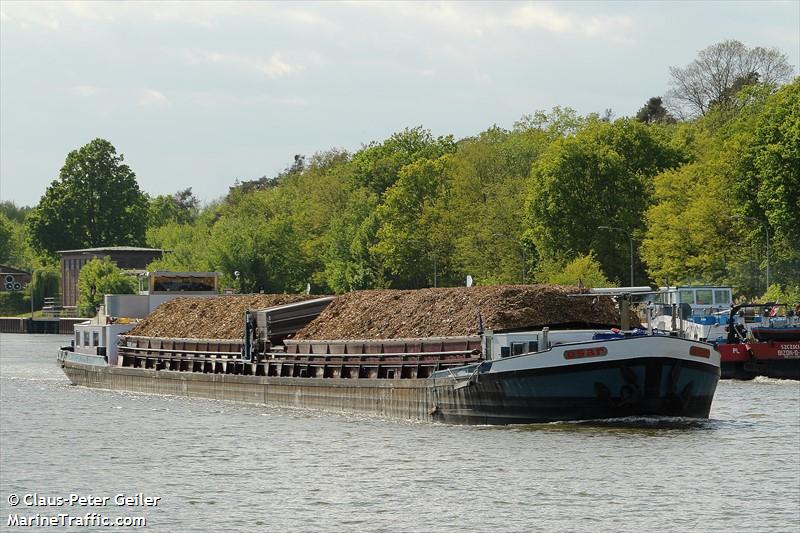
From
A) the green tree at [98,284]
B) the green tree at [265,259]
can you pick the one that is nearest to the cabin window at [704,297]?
the green tree at [265,259]

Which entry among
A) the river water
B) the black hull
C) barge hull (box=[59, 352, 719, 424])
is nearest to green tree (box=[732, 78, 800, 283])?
the river water

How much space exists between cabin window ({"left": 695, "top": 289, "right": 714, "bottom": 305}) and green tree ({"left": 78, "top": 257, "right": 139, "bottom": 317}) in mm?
111391

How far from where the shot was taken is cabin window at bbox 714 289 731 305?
266 feet

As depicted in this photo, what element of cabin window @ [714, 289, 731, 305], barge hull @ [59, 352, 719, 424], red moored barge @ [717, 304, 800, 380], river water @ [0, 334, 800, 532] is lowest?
river water @ [0, 334, 800, 532]

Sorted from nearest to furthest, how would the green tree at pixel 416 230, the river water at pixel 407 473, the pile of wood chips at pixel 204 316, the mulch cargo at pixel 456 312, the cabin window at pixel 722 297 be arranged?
the river water at pixel 407 473 < the mulch cargo at pixel 456 312 < the pile of wood chips at pixel 204 316 < the cabin window at pixel 722 297 < the green tree at pixel 416 230

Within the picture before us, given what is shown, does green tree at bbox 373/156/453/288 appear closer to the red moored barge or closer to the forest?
the forest

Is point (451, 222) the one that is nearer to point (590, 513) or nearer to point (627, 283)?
point (627, 283)

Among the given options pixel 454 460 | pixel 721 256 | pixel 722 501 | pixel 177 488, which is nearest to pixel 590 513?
pixel 722 501

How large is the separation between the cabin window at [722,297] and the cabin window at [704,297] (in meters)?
0.30

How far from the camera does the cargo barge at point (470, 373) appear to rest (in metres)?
45.8

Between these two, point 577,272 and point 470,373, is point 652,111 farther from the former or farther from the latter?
point 470,373

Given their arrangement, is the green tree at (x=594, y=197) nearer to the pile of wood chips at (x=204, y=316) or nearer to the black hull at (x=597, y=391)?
the pile of wood chips at (x=204, y=316)

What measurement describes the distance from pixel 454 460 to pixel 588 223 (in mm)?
81380

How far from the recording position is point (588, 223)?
398 ft
